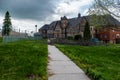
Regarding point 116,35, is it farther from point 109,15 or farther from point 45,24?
point 45,24

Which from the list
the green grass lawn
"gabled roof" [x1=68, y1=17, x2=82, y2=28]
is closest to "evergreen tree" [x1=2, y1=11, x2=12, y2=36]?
"gabled roof" [x1=68, y1=17, x2=82, y2=28]

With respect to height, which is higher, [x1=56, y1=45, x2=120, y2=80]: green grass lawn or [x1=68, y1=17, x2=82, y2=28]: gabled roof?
[x1=68, y1=17, x2=82, y2=28]: gabled roof

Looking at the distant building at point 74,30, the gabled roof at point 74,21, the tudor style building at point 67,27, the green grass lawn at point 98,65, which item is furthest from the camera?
the gabled roof at point 74,21

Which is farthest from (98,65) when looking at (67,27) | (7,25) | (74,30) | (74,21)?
(7,25)

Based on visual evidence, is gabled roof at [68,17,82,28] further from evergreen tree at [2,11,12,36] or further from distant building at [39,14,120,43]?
evergreen tree at [2,11,12,36]

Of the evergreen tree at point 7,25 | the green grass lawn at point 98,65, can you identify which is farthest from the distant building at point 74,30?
the green grass lawn at point 98,65

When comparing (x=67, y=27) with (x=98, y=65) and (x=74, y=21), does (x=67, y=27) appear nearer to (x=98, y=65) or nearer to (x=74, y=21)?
(x=74, y=21)

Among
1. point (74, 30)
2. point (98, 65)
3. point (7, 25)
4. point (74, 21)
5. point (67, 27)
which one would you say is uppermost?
point (74, 21)

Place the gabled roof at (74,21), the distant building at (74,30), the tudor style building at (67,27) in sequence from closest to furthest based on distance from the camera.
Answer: the distant building at (74,30), the tudor style building at (67,27), the gabled roof at (74,21)

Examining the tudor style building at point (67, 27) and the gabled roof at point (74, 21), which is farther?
the gabled roof at point (74, 21)

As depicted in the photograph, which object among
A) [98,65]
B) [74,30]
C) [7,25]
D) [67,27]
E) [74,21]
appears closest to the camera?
[98,65]

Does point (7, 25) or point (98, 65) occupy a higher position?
point (7, 25)

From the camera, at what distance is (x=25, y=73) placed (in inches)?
470

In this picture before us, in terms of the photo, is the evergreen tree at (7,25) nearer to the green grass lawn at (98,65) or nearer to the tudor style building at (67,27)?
the tudor style building at (67,27)
